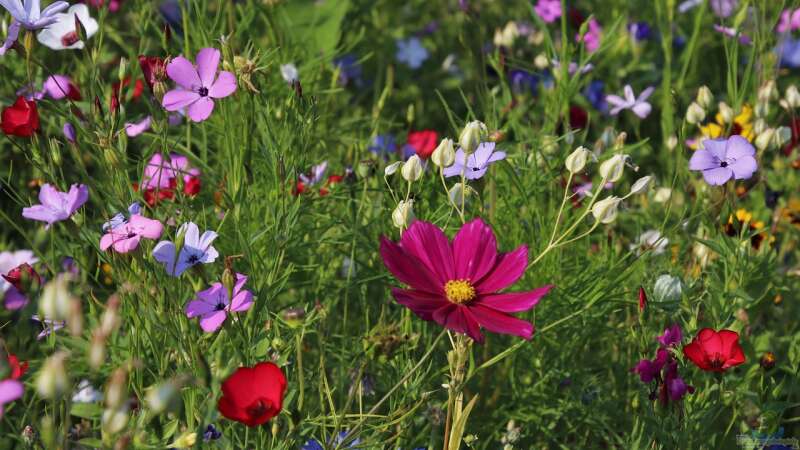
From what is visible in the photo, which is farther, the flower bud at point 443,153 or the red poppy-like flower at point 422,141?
the red poppy-like flower at point 422,141

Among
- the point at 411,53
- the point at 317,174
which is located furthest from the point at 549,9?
the point at 317,174

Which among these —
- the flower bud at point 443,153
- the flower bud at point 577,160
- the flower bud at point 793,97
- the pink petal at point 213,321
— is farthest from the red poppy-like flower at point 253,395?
the flower bud at point 793,97

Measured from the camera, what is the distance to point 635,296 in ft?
5.08

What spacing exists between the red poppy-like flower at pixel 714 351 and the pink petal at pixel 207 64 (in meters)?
0.68

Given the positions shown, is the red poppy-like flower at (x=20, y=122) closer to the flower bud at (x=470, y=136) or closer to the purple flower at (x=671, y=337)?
the flower bud at (x=470, y=136)

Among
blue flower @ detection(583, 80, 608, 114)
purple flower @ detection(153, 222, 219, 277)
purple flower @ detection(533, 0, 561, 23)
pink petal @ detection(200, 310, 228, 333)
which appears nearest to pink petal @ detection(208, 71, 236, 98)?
purple flower @ detection(153, 222, 219, 277)

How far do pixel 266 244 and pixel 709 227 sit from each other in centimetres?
71

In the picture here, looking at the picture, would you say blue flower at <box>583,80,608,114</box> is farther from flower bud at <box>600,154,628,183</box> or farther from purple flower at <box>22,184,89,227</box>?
purple flower at <box>22,184,89,227</box>

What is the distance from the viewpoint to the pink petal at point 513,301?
1070mm

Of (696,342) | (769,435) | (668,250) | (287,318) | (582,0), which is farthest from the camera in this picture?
(582,0)

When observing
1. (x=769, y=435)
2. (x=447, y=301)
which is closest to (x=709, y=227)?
(x=769, y=435)

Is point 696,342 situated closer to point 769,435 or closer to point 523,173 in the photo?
point 769,435

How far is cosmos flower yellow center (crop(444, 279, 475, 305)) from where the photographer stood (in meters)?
1.13

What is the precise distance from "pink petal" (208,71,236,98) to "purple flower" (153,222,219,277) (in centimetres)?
17
